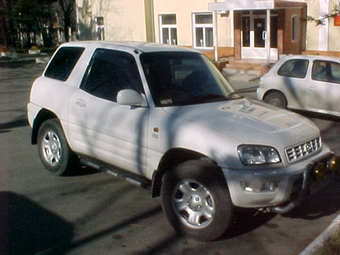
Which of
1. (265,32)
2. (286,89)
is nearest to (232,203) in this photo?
(286,89)

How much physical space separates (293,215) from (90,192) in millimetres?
2618

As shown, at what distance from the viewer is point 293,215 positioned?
5879 millimetres

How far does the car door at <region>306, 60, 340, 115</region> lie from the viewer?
36.1ft

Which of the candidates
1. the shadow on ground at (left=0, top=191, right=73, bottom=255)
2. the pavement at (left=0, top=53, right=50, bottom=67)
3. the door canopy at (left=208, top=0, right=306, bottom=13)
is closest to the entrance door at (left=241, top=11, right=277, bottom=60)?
the door canopy at (left=208, top=0, right=306, bottom=13)

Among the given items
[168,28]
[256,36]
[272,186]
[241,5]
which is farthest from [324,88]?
[168,28]

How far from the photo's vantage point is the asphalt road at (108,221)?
5.04 metres

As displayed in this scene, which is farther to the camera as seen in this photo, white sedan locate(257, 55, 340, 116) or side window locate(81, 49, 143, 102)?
white sedan locate(257, 55, 340, 116)

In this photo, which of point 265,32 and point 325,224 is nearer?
point 325,224

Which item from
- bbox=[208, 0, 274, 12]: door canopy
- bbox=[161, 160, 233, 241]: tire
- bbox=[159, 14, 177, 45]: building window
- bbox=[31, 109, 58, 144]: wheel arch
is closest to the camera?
bbox=[161, 160, 233, 241]: tire

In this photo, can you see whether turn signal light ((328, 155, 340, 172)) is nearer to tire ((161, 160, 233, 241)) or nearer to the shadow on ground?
tire ((161, 160, 233, 241))

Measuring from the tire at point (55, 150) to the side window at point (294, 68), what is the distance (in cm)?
659

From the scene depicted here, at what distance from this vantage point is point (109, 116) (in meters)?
6.04

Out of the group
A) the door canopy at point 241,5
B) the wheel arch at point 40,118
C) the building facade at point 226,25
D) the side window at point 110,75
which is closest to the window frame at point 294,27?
the building facade at point 226,25

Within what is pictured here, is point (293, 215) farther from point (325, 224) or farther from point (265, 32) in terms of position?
point (265, 32)
